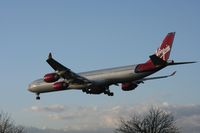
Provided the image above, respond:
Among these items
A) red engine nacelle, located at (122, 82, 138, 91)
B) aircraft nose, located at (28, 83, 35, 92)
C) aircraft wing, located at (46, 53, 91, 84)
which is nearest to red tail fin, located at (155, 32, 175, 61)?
red engine nacelle, located at (122, 82, 138, 91)

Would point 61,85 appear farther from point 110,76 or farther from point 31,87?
point 31,87

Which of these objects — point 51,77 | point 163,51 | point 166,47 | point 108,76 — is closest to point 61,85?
point 51,77

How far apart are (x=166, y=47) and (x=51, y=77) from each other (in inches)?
717

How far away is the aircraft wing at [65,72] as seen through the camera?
119 m

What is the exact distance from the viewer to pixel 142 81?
128125 millimetres

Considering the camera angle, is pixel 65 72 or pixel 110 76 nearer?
pixel 110 76

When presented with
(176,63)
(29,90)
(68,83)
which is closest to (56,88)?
(68,83)

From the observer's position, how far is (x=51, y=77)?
397 feet

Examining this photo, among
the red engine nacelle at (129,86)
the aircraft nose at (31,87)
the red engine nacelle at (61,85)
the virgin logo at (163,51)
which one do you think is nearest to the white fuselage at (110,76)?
the red engine nacelle at (61,85)

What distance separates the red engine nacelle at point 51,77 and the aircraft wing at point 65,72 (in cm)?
70

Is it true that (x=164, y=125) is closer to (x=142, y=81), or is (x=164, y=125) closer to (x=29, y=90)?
(x=142, y=81)

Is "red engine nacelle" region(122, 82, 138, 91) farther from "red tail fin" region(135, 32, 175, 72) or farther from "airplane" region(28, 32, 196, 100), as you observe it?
"red tail fin" region(135, 32, 175, 72)

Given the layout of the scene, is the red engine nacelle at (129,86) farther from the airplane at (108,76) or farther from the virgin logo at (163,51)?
the virgin logo at (163,51)

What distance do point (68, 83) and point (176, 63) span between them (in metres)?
19.7
